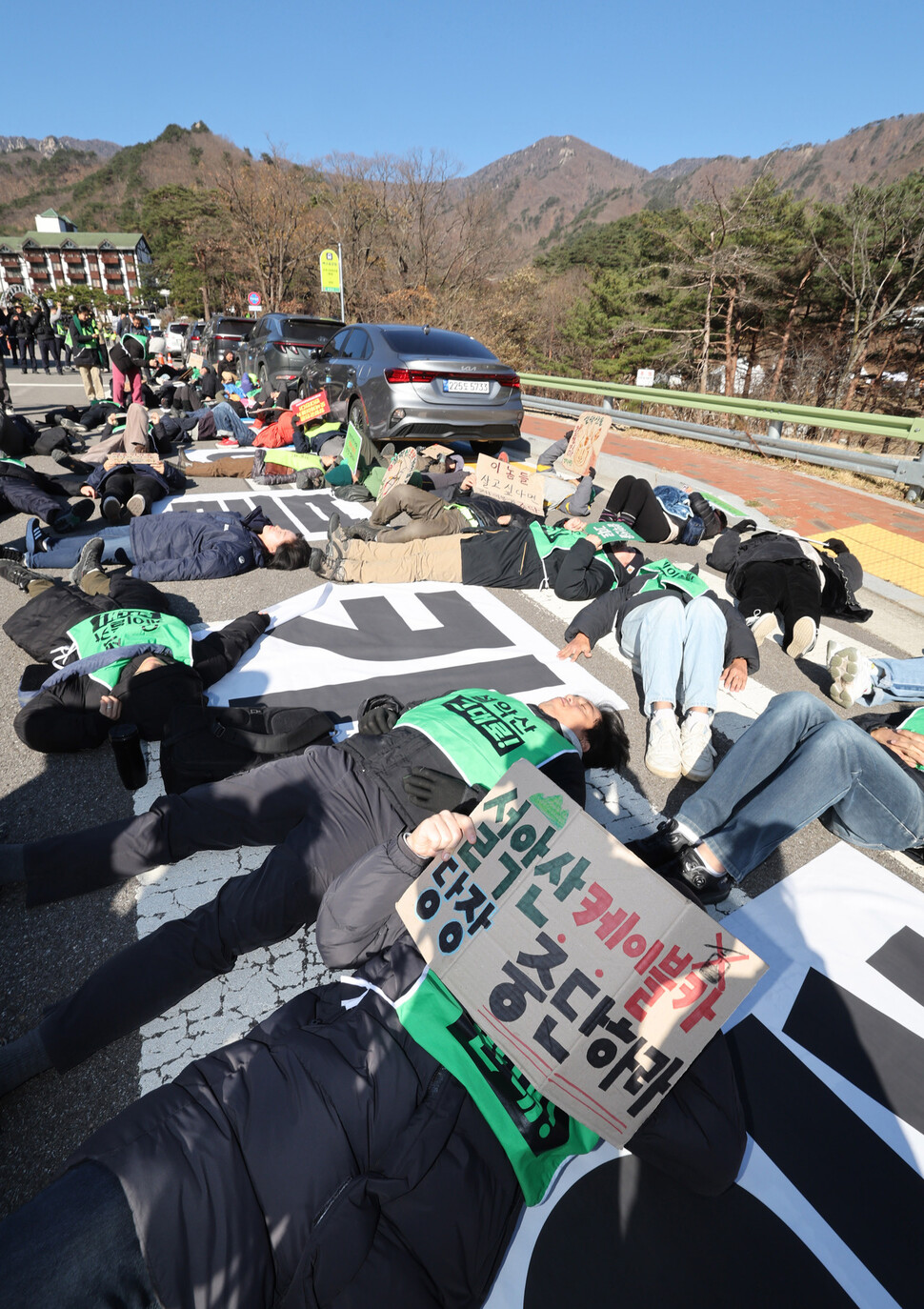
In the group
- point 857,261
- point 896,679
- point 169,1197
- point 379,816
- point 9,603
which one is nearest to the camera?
point 169,1197

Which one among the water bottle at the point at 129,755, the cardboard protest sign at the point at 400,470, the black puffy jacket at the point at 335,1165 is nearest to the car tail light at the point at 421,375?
the cardboard protest sign at the point at 400,470

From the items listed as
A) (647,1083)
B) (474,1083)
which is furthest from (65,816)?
(647,1083)

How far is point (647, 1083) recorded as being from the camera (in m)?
1.44

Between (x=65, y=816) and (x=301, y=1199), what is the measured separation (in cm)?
192

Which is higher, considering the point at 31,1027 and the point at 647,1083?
the point at 647,1083

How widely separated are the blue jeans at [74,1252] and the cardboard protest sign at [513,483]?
5810 mm

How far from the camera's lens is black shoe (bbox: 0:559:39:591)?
4.51 meters

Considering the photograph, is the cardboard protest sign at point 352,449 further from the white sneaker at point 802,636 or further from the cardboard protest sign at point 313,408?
the white sneaker at point 802,636

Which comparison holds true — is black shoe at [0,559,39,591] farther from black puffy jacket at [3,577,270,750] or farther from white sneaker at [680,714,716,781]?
white sneaker at [680,714,716,781]

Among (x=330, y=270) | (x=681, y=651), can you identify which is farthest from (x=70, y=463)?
(x=330, y=270)

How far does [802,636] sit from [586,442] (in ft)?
11.6

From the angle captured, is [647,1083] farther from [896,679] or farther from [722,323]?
[722,323]

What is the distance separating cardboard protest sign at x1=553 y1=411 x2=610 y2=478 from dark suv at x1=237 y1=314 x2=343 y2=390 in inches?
255

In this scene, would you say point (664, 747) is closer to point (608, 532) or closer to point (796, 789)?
point (796, 789)
